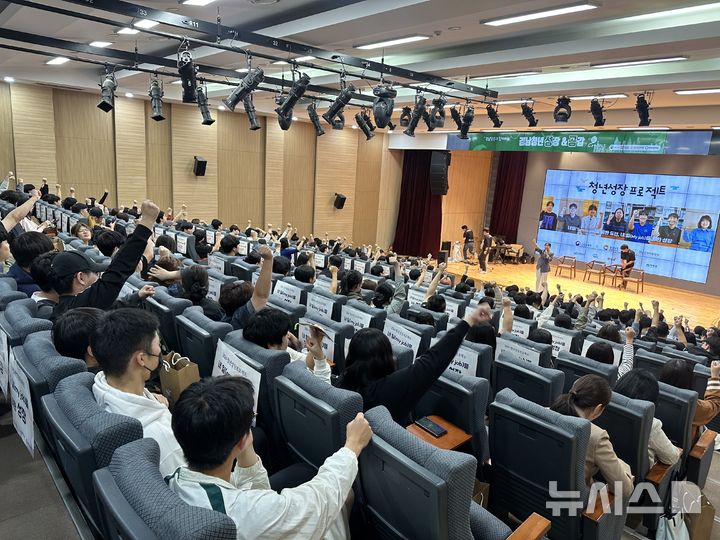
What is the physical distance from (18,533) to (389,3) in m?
5.04

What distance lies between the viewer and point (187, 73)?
5.28 metres

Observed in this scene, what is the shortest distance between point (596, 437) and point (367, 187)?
579 inches

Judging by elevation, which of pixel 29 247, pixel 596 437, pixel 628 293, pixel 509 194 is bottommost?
pixel 628 293

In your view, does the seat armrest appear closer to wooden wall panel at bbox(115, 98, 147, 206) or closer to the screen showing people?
wooden wall panel at bbox(115, 98, 147, 206)

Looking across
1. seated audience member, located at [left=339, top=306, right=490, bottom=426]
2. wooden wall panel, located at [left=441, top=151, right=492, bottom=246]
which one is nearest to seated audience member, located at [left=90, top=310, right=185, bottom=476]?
seated audience member, located at [left=339, top=306, right=490, bottom=426]

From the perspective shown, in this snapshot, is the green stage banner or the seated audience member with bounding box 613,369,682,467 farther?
the green stage banner

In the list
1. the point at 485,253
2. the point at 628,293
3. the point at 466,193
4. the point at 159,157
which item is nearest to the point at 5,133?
the point at 159,157

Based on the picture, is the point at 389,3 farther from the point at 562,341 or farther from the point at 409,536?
the point at 409,536

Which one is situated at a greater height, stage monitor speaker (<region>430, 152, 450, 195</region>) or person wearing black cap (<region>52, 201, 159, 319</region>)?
stage monitor speaker (<region>430, 152, 450, 195</region>)

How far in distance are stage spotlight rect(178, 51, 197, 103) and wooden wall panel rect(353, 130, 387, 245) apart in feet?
35.5

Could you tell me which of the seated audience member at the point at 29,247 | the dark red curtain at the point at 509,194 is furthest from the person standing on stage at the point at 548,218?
the seated audience member at the point at 29,247

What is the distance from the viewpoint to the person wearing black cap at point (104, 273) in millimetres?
2580

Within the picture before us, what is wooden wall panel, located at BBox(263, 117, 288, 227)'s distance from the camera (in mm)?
14102

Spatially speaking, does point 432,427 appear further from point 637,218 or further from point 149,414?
point 637,218
